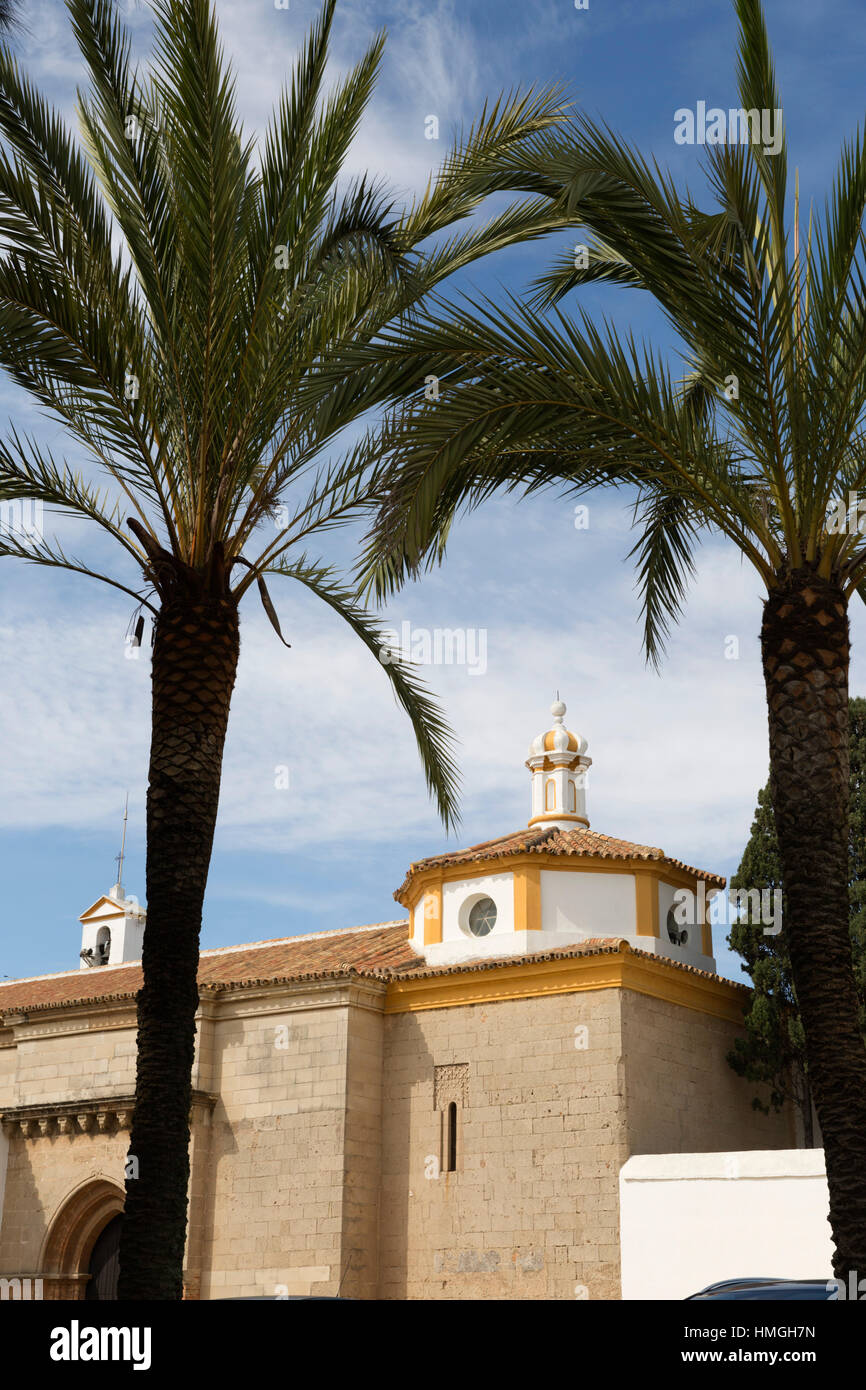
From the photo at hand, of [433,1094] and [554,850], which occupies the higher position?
[554,850]

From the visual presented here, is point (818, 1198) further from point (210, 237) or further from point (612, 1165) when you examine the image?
point (210, 237)

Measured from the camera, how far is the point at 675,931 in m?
20.6

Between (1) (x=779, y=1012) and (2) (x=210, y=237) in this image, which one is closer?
(2) (x=210, y=237)

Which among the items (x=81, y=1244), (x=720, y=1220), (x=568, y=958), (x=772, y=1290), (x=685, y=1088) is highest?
Result: (x=568, y=958)

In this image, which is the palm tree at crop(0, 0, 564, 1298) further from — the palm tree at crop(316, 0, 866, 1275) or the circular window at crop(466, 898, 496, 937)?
the circular window at crop(466, 898, 496, 937)

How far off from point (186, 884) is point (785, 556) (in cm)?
426

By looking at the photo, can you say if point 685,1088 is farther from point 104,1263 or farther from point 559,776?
point 104,1263

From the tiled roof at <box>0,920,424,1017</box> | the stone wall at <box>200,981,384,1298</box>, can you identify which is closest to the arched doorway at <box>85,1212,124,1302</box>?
the stone wall at <box>200,981,384,1298</box>

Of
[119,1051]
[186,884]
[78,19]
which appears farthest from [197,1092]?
[78,19]

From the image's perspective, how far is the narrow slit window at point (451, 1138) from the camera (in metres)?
18.8

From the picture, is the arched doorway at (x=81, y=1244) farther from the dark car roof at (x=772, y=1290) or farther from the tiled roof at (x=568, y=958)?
the dark car roof at (x=772, y=1290)

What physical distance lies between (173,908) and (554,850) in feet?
37.4

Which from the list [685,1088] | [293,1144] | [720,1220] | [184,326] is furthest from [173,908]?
[685,1088]
